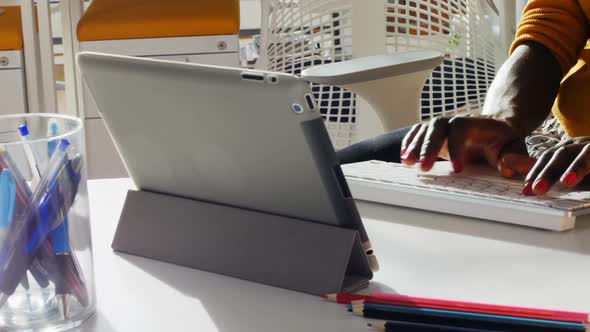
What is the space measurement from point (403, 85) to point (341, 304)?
28.2 inches

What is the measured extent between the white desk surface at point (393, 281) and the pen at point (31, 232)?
0.06m

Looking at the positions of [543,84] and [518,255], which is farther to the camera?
[543,84]

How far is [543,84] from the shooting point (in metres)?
1.22

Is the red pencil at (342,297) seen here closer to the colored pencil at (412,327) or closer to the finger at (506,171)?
the colored pencil at (412,327)

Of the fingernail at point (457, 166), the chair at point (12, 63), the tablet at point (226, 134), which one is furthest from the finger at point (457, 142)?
the chair at point (12, 63)

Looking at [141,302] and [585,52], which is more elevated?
[585,52]

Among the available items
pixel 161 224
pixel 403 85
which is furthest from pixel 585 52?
pixel 161 224

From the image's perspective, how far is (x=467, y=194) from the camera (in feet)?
2.54

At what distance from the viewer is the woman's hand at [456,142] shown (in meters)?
0.88

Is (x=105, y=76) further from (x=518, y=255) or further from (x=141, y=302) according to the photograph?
Result: (x=518, y=255)

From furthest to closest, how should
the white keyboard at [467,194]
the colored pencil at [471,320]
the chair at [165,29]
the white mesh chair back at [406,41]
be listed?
the chair at [165,29], the white mesh chair back at [406,41], the white keyboard at [467,194], the colored pencil at [471,320]

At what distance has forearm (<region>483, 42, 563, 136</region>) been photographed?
1.12 metres

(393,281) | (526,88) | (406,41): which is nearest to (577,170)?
(393,281)

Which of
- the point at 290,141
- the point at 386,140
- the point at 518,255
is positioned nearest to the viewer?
the point at 290,141
